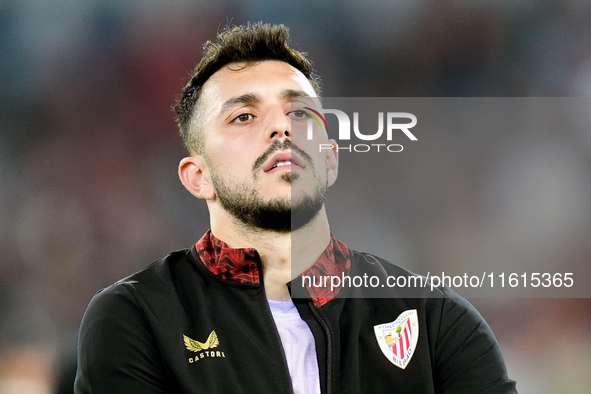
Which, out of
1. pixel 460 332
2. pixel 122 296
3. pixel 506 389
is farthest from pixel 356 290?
pixel 122 296

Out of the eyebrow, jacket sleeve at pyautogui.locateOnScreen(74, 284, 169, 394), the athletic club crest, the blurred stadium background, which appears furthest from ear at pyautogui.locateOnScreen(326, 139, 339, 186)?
jacket sleeve at pyautogui.locateOnScreen(74, 284, 169, 394)

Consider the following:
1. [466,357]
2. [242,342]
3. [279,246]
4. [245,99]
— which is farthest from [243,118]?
[466,357]

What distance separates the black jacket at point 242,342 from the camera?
5.44 ft

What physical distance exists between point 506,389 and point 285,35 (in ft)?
4.42

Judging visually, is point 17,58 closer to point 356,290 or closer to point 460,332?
point 356,290

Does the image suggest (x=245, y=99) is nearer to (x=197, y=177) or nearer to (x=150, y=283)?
(x=197, y=177)

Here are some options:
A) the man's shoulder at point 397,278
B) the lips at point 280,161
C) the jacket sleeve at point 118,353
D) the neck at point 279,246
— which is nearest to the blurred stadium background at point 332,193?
the man's shoulder at point 397,278

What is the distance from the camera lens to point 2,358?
7.36 feet

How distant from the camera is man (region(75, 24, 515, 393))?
1687mm

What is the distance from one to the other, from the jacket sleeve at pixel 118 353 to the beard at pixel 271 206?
419mm

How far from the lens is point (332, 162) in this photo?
2.07m

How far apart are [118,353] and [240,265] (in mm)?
428

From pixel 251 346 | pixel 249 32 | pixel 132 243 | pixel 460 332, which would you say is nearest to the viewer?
pixel 251 346

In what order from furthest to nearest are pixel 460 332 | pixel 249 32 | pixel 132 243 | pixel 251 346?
pixel 132 243 → pixel 249 32 → pixel 460 332 → pixel 251 346
